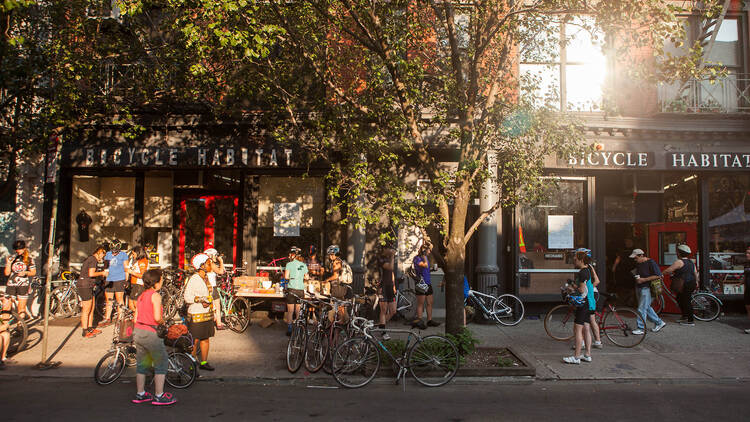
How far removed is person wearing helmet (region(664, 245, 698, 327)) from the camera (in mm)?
10977

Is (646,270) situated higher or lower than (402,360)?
higher

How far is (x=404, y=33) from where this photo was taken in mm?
8359

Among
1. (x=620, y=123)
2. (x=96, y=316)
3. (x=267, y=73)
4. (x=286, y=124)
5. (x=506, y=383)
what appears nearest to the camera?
(x=506, y=383)

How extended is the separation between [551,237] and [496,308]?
8.49 ft

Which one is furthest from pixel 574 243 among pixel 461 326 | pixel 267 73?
pixel 267 73

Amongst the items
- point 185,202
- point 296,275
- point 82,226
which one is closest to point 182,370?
point 296,275

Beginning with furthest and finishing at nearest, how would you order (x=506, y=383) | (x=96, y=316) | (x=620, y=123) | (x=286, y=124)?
(x=620, y=123), (x=96, y=316), (x=286, y=124), (x=506, y=383)

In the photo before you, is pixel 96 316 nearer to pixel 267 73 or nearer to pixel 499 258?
pixel 267 73

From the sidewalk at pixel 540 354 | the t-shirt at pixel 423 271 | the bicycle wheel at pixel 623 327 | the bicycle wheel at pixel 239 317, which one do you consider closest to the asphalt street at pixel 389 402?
the sidewalk at pixel 540 354

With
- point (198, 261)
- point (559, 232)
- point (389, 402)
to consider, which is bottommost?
point (389, 402)

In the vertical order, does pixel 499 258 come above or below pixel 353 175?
below

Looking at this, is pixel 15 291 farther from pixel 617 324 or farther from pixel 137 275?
pixel 617 324

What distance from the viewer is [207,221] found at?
12.7 meters

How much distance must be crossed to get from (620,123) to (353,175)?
27.5ft
